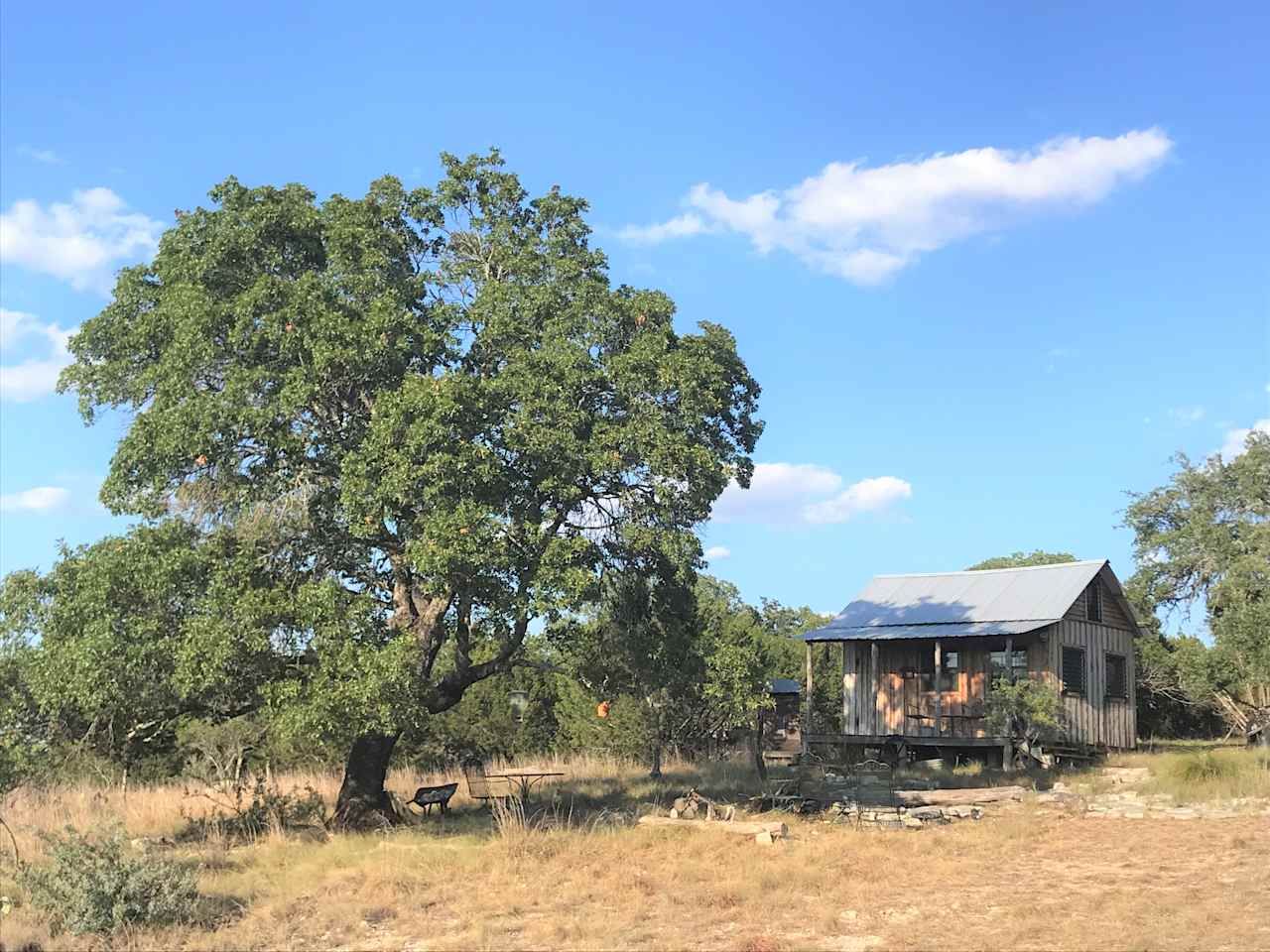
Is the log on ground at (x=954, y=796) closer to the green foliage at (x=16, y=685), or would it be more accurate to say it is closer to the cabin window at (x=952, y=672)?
the cabin window at (x=952, y=672)

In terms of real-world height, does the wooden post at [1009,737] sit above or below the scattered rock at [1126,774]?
above

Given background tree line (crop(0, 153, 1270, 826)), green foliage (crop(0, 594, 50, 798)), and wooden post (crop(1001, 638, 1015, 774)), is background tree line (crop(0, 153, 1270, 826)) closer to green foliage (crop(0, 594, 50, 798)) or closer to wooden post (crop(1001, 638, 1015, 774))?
green foliage (crop(0, 594, 50, 798))

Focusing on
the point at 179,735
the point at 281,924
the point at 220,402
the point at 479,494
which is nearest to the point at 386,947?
the point at 281,924

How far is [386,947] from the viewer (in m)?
10.0

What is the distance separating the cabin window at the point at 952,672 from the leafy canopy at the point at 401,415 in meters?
13.0

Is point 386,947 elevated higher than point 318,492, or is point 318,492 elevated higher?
point 318,492

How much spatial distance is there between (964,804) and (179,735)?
1512cm

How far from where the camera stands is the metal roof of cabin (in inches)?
1044

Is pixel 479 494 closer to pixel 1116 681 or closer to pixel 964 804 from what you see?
pixel 964 804

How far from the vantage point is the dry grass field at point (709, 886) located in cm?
1024

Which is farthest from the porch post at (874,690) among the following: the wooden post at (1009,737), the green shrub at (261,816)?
the green shrub at (261,816)

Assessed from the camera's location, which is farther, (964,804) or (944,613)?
(944,613)

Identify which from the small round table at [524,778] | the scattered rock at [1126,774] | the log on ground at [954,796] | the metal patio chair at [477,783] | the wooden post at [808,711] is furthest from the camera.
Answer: the wooden post at [808,711]

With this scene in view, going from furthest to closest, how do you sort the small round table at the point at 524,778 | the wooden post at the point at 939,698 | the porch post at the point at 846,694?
the porch post at the point at 846,694, the wooden post at the point at 939,698, the small round table at the point at 524,778
